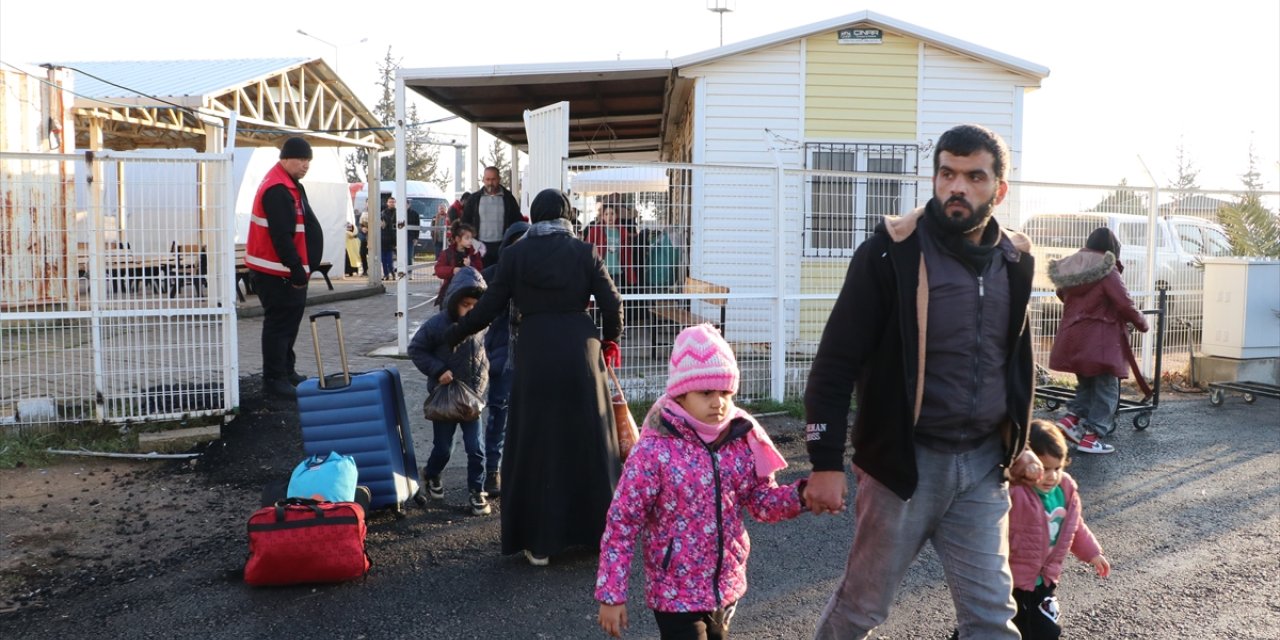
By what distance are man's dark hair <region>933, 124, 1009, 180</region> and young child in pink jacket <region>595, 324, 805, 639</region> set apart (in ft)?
3.16

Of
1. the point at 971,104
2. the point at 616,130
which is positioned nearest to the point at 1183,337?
the point at 971,104

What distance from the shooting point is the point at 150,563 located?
5.16 metres

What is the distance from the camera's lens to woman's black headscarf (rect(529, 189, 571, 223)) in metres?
5.16

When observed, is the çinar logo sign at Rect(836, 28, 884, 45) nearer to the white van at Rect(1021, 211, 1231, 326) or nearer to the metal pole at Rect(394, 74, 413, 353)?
the white van at Rect(1021, 211, 1231, 326)

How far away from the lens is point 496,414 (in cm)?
607

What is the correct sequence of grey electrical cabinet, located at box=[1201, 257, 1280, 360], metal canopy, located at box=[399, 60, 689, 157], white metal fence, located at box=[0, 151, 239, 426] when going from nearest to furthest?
white metal fence, located at box=[0, 151, 239, 426] → grey electrical cabinet, located at box=[1201, 257, 1280, 360] → metal canopy, located at box=[399, 60, 689, 157]

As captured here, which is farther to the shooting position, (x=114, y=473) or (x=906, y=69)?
(x=906, y=69)

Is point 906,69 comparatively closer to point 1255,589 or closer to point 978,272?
point 1255,589

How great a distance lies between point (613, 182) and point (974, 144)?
575 cm

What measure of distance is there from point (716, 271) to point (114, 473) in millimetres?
5152

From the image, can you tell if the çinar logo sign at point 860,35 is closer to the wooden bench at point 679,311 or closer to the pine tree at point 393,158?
the wooden bench at point 679,311

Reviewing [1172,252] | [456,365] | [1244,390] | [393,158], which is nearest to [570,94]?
[1172,252]

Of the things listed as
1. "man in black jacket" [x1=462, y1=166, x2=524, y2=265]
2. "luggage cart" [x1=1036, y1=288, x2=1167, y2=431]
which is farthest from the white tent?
"luggage cart" [x1=1036, y1=288, x2=1167, y2=431]

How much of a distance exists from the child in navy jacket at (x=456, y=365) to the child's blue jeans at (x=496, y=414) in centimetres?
5
